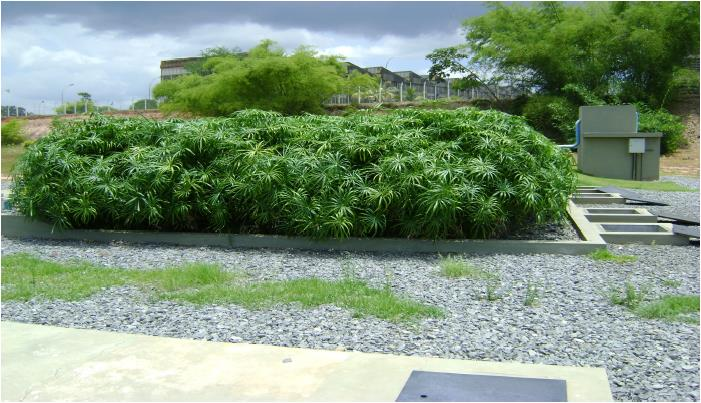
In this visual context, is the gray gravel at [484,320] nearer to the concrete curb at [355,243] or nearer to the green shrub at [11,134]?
the concrete curb at [355,243]

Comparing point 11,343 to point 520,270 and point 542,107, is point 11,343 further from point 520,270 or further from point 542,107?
point 542,107

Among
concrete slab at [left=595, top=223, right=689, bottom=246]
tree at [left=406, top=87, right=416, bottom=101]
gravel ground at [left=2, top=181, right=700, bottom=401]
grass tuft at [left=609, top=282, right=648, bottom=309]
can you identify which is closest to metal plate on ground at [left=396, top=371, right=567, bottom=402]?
gravel ground at [left=2, top=181, right=700, bottom=401]

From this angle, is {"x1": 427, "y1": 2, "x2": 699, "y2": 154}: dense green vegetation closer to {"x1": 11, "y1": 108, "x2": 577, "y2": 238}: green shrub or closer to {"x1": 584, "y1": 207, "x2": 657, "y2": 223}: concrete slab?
{"x1": 584, "y1": 207, "x2": 657, "y2": 223}: concrete slab

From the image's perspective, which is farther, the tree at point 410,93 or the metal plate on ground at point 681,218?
the tree at point 410,93

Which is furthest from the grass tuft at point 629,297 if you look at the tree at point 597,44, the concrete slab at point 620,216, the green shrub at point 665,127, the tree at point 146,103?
the tree at point 146,103

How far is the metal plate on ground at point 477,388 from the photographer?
3111mm

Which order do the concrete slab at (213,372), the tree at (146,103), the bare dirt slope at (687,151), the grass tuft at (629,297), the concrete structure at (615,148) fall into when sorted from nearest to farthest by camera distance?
the concrete slab at (213,372)
the grass tuft at (629,297)
the concrete structure at (615,148)
the bare dirt slope at (687,151)
the tree at (146,103)

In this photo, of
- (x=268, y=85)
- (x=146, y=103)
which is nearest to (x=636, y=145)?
(x=268, y=85)

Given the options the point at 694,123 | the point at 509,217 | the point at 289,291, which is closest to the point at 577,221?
the point at 509,217

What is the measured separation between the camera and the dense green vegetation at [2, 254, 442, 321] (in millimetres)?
4898

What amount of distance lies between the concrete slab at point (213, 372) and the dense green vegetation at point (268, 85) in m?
20.4

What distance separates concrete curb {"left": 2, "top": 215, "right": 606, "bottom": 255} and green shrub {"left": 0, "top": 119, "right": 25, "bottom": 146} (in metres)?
25.9

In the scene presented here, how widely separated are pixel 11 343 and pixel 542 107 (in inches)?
890

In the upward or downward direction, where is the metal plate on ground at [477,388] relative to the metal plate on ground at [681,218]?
downward
